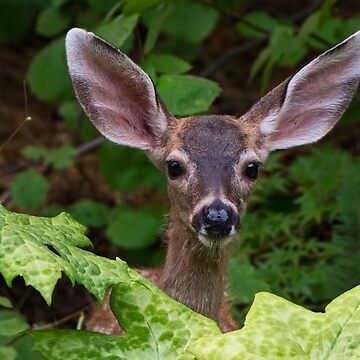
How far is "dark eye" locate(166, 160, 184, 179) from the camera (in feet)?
14.1

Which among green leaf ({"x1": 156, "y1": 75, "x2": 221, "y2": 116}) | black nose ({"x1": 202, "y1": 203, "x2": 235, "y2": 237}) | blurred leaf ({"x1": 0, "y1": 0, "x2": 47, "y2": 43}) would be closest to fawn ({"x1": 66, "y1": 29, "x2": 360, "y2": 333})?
black nose ({"x1": 202, "y1": 203, "x2": 235, "y2": 237})

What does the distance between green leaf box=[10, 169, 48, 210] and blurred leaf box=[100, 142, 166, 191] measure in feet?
1.32

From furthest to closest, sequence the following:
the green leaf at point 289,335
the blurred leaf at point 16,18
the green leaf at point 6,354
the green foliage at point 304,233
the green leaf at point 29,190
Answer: the blurred leaf at point 16,18
the green leaf at point 29,190
the green foliage at point 304,233
the green leaf at point 6,354
the green leaf at point 289,335

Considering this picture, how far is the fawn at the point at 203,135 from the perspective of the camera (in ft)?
13.6

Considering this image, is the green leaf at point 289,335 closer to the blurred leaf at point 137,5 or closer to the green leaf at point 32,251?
the green leaf at point 32,251

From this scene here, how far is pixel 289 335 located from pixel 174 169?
1825mm

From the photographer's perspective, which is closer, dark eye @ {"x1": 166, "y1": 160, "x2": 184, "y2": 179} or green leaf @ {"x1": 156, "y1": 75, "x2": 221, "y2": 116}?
dark eye @ {"x1": 166, "y1": 160, "x2": 184, "y2": 179}

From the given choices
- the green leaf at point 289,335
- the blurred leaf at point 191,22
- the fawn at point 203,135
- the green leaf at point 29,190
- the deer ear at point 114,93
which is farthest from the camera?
the blurred leaf at point 191,22

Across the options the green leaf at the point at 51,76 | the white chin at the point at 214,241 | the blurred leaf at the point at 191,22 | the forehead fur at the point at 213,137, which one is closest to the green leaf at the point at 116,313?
the white chin at the point at 214,241

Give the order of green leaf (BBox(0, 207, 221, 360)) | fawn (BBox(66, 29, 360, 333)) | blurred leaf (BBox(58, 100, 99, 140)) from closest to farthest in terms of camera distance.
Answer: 1. green leaf (BBox(0, 207, 221, 360))
2. fawn (BBox(66, 29, 360, 333))
3. blurred leaf (BBox(58, 100, 99, 140))

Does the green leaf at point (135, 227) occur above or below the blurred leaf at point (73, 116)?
below

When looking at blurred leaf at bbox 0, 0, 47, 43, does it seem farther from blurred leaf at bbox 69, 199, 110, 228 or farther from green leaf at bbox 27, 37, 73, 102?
blurred leaf at bbox 69, 199, 110, 228

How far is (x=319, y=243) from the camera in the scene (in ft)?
19.6

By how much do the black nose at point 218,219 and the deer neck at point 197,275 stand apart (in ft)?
1.10
